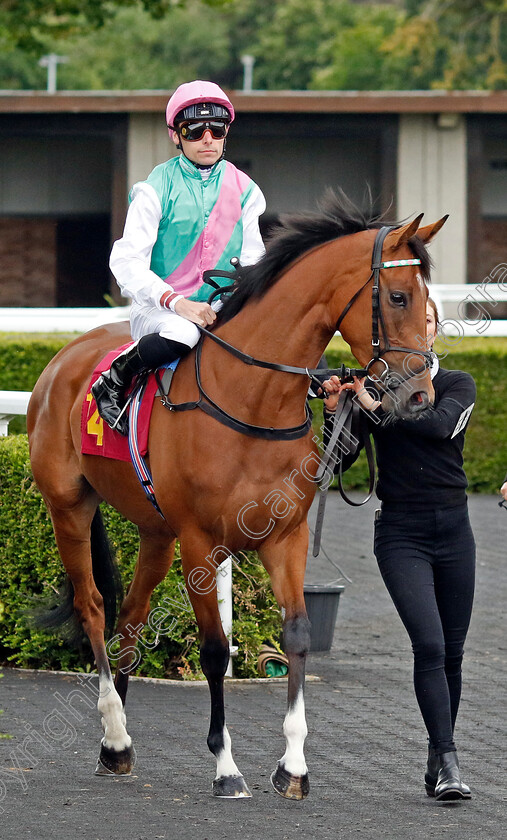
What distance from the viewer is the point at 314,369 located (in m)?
4.25

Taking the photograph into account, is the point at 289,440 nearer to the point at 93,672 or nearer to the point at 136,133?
the point at 93,672

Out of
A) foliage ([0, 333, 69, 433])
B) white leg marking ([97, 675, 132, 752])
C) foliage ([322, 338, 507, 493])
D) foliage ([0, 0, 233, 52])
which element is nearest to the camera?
white leg marking ([97, 675, 132, 752])

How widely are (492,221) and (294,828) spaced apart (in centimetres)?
1718

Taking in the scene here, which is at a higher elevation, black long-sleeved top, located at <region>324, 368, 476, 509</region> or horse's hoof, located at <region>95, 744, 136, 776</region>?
black long-sleeved top, located at <region>324, 368, 476, 509</region>

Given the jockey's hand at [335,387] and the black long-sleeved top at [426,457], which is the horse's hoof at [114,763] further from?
the jockey's hand at [335,387]

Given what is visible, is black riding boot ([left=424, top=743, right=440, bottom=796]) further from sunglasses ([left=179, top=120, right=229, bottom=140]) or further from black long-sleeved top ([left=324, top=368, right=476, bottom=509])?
sunglasses ([left=179, top=120, right=229, bottom=140])

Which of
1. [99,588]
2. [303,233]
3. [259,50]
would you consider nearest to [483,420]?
[99,588]

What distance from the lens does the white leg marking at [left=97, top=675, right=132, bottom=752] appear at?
4.70m

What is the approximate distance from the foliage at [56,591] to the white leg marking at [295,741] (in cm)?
172

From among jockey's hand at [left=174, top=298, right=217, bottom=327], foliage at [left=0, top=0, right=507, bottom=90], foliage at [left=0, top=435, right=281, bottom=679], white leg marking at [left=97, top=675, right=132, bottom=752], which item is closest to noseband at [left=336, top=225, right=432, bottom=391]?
jockey's hand at [left=174, top=298, right=217, bottom=327]

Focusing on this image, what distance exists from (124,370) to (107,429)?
31cm

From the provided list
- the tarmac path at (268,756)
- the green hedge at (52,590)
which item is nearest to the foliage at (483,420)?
the tarmac path at (268,756)

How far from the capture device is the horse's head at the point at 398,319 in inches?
154

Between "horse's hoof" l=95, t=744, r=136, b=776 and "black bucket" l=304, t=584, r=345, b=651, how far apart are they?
177 centimetres
